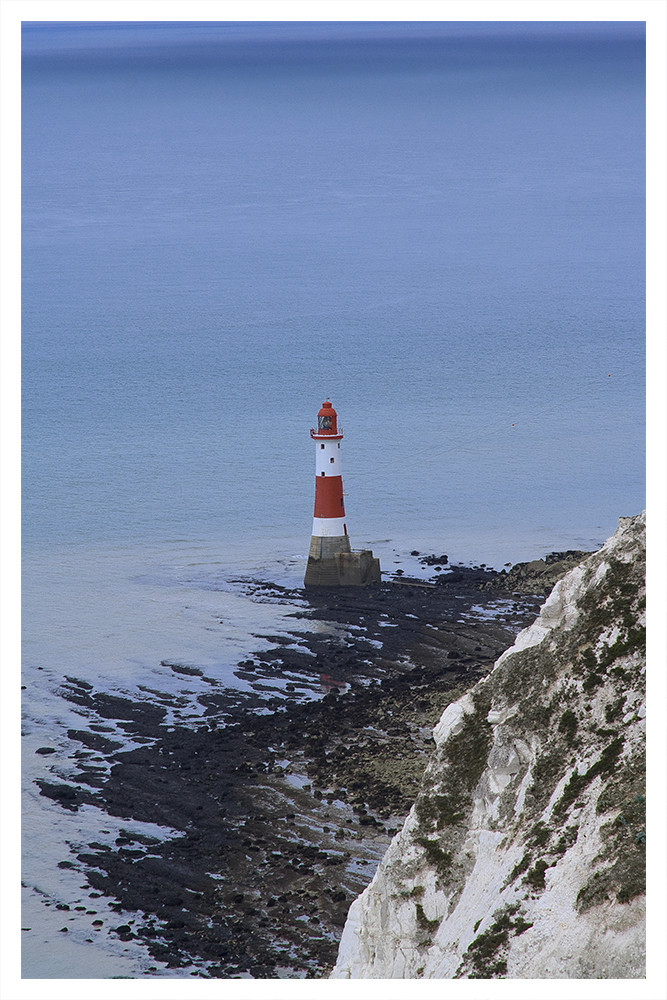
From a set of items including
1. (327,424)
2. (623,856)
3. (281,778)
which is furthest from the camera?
(327,424)

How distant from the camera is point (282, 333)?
214ft

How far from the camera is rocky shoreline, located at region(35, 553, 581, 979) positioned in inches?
620

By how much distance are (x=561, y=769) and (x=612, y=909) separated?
5.04 feet

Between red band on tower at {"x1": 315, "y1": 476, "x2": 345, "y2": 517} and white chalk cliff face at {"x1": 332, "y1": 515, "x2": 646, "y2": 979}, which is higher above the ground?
red band on tower at {"x1": 315, "y1": 476, "x2": 345, "y2": 517}

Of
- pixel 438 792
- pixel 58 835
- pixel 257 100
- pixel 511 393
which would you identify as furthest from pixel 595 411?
pixel 257 100

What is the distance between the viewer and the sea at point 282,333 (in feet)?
97.5

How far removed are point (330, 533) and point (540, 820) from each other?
21.9 metres

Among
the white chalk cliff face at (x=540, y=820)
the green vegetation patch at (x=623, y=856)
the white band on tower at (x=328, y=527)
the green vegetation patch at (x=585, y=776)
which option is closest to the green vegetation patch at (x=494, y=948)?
the white chalk cliff face at (x=540, y=820)

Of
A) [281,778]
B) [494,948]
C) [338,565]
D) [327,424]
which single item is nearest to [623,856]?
[494,948]

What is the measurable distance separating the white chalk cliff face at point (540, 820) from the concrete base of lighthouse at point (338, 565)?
1890cm

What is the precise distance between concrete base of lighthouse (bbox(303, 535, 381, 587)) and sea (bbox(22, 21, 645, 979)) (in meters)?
0.88


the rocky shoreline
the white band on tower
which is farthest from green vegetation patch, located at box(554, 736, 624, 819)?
the white band on tower

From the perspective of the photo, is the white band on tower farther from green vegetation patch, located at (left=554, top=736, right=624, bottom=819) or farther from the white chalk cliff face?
green vegetation patch, located at (left=554, top=736, right=624, bottom=819)

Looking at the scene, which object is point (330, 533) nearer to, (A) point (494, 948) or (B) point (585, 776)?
(B) point (585, 776)
